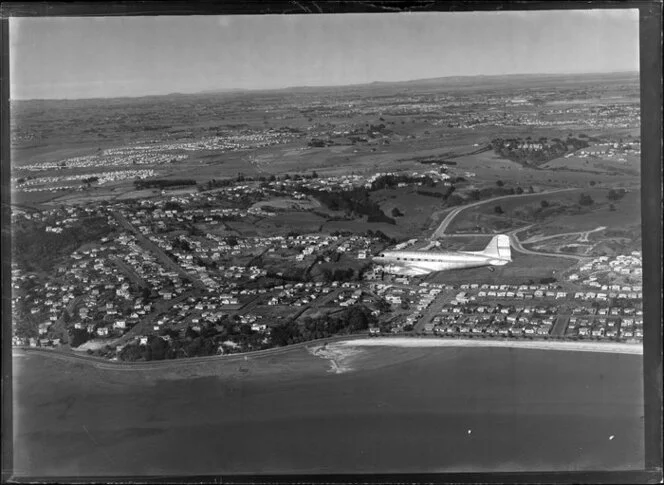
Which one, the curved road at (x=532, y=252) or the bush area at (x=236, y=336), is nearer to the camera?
the bush area at (x=236, y=336)

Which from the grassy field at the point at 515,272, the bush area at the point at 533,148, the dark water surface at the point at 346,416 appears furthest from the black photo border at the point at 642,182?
the grassy field at the point at 515,272

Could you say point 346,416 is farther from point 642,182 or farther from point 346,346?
point 642,182

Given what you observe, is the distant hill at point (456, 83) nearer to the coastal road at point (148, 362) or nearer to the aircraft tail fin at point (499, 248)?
the aircraft tail fin at point (499, 248)

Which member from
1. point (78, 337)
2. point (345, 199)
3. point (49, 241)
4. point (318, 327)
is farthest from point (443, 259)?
point (49, 241)

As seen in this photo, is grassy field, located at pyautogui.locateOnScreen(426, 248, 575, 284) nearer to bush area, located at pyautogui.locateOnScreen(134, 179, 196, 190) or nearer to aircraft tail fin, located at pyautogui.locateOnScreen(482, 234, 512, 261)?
aircraft tail fin, located at pyautogui.locateOnScreen(482, 234, 512, 261)

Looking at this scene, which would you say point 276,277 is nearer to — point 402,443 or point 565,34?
point 402,443

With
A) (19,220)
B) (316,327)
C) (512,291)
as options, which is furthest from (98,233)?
(512,291)

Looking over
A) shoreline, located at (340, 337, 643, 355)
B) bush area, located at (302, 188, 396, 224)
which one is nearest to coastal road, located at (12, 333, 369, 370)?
shoreline, located at (340, 337, 643, 355)
